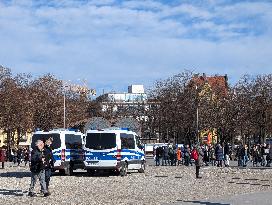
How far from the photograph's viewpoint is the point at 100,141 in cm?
3056

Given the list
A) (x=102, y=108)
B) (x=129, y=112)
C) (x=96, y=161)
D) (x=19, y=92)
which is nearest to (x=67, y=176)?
(x=96, y=161)

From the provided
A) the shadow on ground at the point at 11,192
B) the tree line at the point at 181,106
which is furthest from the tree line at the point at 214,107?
the shadow on ground at the point at 11,192

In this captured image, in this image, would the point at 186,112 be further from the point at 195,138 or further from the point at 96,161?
the point at 96,161

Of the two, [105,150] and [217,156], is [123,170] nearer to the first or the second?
[105,150]

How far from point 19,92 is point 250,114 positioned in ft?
90.8

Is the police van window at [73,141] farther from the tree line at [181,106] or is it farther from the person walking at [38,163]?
the tree line at [181,106]

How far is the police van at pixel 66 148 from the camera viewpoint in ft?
101

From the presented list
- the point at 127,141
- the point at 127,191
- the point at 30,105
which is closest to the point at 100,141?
the point at 127,141

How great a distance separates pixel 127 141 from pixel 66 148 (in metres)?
3.10

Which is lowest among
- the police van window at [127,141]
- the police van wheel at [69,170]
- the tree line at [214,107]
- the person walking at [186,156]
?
the police van wheel at [69,170]

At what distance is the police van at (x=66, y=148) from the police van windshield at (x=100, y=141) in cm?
135

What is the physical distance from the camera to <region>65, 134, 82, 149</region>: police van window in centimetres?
3148

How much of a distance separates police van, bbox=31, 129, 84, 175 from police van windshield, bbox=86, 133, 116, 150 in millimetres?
1351

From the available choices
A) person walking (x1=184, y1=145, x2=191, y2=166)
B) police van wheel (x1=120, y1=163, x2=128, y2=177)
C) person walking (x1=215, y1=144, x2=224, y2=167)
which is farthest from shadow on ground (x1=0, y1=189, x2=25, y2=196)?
person walking (x1=184, y1=145, x2=191, y2=166)
